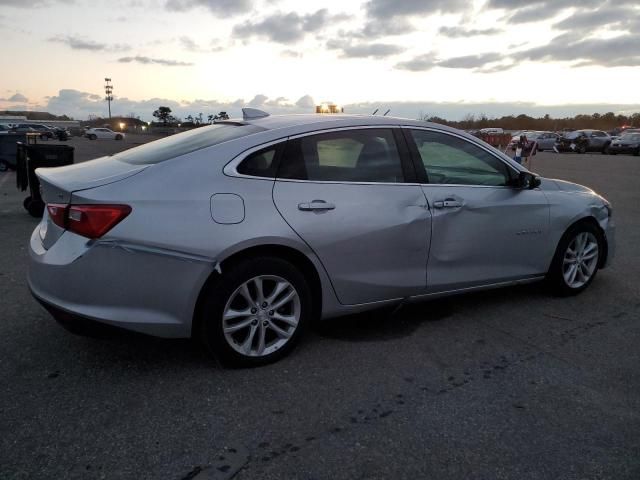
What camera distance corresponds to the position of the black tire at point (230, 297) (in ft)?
9.95

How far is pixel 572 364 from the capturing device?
3445 millimetres

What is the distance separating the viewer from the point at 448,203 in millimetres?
3834

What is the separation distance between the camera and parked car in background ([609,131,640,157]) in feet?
103

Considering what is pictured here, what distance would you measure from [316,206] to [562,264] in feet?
8.43

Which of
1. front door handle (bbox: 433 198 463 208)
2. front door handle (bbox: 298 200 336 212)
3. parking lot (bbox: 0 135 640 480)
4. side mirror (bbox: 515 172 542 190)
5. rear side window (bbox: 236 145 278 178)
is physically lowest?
parking lot (bbox: 0 135 640 480)

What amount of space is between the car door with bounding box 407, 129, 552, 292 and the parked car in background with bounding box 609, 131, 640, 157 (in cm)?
3231

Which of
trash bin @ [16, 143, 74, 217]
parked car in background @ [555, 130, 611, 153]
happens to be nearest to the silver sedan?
trash bin @ [16, 143, 74, 217]

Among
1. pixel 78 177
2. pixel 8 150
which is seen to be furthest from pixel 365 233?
pixel 8 150

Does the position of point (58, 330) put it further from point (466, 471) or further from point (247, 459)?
point (466, 471)

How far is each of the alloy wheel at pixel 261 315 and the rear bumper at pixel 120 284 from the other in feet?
0.89

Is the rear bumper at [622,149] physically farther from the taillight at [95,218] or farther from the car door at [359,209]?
the taillight at [95,218]

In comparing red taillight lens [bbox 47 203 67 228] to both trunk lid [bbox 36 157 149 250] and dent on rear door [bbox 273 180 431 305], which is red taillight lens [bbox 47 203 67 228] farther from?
dent on rear door [bbox 273 180 431 305]

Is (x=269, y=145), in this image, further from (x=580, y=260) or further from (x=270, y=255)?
(x=580, y=260)

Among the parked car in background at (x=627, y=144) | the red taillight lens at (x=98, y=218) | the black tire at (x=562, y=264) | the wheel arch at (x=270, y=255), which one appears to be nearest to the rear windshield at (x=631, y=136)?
the parked car in background at (x=627, y=144)
